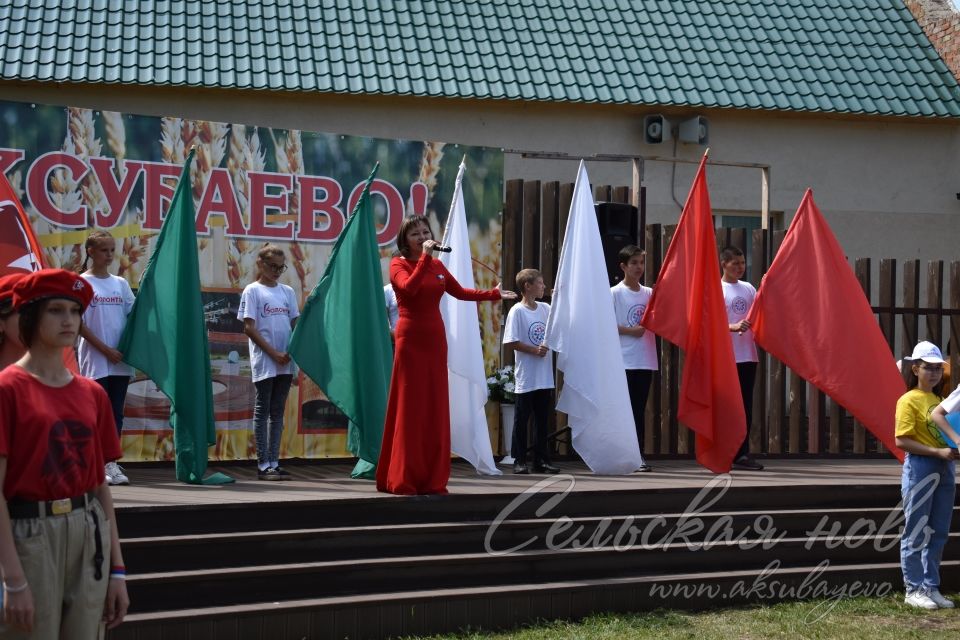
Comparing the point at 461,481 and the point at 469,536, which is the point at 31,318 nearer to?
the point at 469,536

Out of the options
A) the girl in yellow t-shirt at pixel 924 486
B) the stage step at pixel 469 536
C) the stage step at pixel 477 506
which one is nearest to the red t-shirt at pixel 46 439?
the stage step at pixel 469 536

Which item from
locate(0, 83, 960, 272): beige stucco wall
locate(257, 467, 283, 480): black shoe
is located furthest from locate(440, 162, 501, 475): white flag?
locate(0, 83, 960, 272): beige stucco wall

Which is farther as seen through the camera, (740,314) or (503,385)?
(503,385)

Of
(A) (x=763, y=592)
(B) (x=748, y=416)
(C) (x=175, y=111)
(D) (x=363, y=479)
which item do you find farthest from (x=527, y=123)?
(A) (x=763, y=592)

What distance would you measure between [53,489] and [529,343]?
229 inches

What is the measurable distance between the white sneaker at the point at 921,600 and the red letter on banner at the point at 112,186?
20.1 feet

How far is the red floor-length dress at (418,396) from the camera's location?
23.8 ft

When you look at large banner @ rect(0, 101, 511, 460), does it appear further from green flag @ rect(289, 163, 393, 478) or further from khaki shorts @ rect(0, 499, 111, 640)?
khaki shorts @ rect(0, 499, 111, 640)

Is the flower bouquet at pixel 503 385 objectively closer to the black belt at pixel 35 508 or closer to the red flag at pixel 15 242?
the red flag at pixel 15 242

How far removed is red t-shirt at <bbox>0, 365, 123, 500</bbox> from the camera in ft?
11.7

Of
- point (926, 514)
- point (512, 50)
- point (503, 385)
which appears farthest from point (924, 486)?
point (512, 50)

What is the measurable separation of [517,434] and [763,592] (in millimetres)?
2477

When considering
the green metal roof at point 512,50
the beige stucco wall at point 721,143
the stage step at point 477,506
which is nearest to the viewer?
the stage step at point 477,506

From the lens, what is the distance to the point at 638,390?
949cm
